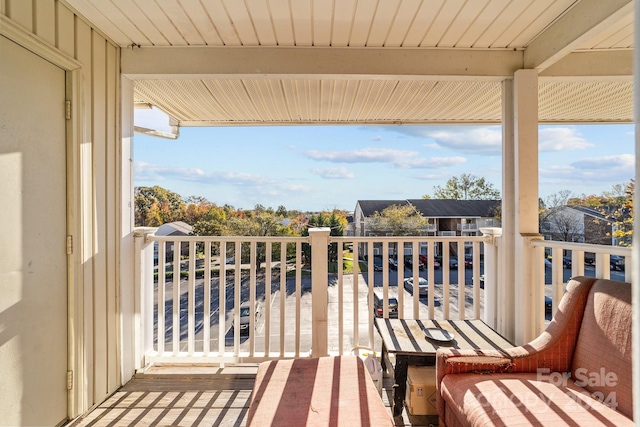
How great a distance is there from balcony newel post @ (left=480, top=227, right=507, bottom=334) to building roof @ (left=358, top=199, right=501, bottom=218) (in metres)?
1.25

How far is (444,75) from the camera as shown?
2.22 meters

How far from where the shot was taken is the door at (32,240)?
4.56ft

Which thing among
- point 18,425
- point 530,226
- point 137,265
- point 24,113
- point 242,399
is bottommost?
point 242,399

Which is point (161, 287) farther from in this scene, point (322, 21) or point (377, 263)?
point (322, 21)

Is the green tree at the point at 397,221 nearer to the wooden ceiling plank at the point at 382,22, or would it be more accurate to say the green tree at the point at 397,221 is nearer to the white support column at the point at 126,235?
the wooden ceiling plank at the point at 382,22

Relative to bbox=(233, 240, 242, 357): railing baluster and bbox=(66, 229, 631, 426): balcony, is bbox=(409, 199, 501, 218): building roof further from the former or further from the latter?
bbox=(233, 240, 242, 357): railing baluster

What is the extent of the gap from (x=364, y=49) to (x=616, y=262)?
2129 mm

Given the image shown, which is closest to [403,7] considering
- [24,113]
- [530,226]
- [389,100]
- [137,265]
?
[389,100]

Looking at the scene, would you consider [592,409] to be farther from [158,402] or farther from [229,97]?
[229,97]

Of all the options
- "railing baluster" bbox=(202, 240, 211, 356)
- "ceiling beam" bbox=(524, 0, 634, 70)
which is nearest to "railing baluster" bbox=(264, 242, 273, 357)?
"railing baluster" bbox=(202, 240, 211, 356)

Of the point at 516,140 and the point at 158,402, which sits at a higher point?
the point at 516,140

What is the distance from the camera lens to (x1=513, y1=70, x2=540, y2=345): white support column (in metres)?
2.08

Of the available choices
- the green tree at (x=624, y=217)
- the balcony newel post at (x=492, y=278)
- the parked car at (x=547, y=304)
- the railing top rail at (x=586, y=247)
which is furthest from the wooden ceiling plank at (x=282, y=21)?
the green tree at (x=624, y=217)

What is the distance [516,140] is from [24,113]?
3.16m
